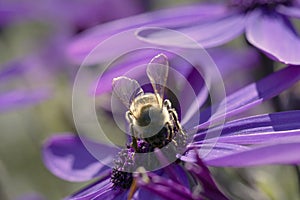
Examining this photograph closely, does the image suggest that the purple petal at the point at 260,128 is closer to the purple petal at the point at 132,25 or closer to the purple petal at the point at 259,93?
the purple petal at the point at 259,93

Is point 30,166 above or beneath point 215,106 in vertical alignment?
beneath

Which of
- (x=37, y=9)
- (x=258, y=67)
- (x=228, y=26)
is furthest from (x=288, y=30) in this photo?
(x=37, y=9)

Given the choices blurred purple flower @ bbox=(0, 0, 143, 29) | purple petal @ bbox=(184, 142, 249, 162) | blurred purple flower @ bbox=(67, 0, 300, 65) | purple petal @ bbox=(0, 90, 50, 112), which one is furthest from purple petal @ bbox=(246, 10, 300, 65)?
blurred purple flower @ bbox=(0, 0, 143, 29)

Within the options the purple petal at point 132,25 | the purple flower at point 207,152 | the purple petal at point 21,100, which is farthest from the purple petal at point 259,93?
the purple petal at point 21,100

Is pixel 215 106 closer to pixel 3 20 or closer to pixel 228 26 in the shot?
pixel 228 26

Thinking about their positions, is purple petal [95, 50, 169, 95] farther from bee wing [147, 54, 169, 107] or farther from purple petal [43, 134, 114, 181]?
bee wing [147, 54, 169, 107]

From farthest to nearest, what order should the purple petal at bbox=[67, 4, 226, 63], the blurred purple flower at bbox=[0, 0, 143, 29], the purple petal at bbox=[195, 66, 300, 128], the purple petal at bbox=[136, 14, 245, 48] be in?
the blurred purple flower at bbox=[0, 0, 143, 29] → the purple petal at bbox=[67, 4, 226, 63] → the purple petal at bbox=[136, 14, 245, 48] → the purple petal at bbox=[195, 66, 300, 128]

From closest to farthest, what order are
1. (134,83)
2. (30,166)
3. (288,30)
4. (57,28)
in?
(134,83) < (288,30) < (30,166) < (57,28)
